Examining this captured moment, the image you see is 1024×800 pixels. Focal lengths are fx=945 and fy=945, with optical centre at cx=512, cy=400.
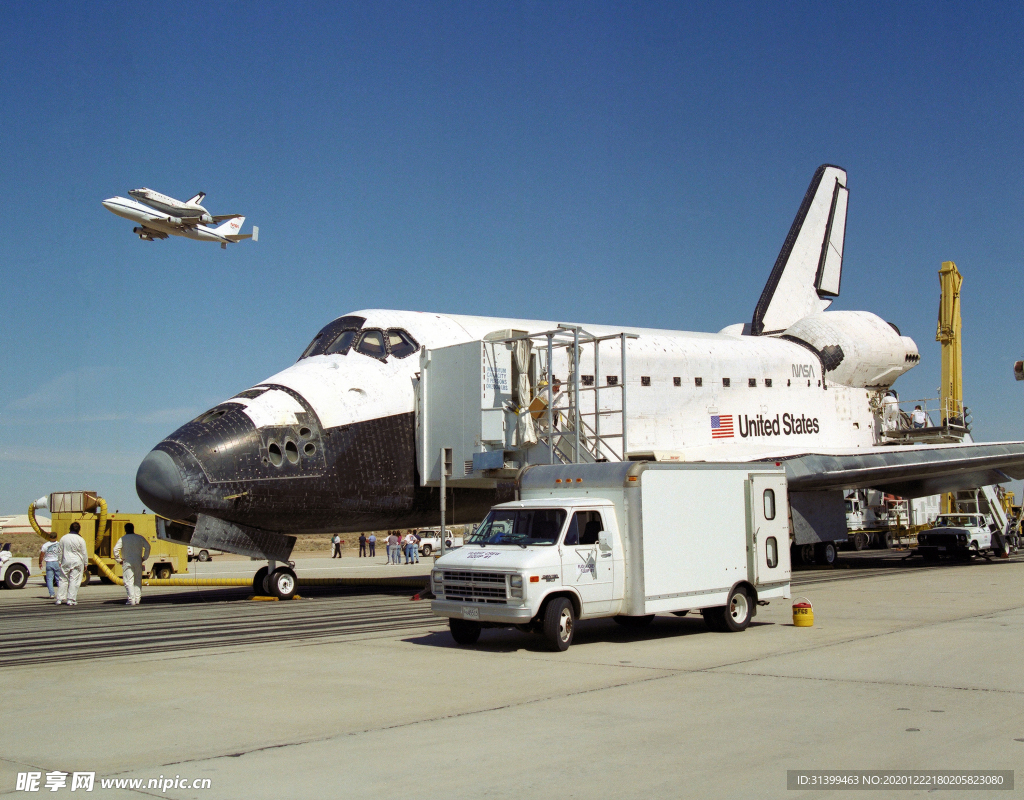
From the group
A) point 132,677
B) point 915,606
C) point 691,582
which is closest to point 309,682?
point 132,677

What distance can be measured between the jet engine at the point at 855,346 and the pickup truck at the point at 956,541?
374 cm

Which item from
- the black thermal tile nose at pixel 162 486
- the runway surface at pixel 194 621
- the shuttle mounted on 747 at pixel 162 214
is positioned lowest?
the runway surface at pixel 194 621

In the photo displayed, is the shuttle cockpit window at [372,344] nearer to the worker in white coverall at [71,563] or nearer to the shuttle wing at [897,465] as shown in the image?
the worker in white coverall at [71,563]

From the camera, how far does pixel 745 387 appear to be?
1895cm

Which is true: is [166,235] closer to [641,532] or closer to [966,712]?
[641,532]

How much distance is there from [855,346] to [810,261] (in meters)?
3.68

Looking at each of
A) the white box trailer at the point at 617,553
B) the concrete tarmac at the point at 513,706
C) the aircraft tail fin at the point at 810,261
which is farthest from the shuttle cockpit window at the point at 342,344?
the aircraft tail fin at the point at 810,261

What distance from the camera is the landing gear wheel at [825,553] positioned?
823 inches

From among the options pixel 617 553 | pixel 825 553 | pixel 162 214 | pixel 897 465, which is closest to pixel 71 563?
pixel 617 553

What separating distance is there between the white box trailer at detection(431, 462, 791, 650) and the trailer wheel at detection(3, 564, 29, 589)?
54.9 ft

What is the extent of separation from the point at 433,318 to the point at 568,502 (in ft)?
23.0

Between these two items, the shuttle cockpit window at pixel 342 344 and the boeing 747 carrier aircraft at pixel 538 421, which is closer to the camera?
the boeing 747 carrier aircraft at pixel 538 421

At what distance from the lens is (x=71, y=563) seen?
1545 cm

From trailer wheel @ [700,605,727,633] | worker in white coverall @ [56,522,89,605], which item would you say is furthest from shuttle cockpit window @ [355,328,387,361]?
trailer wheel @ [700,605,727,633]
